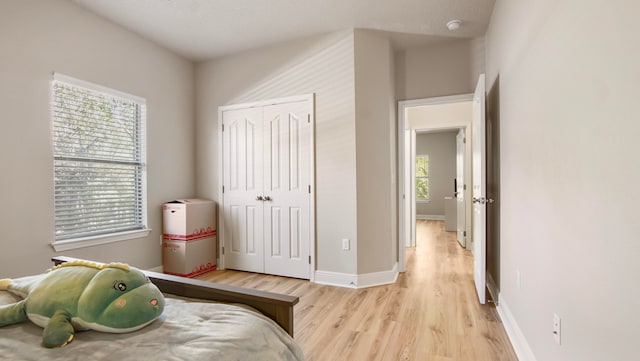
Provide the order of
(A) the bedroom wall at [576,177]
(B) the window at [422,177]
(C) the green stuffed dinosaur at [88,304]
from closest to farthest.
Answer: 1. (A) the bedroom wall at [576,177]
2. (C) the green stuffed dinosaur at [88,304]
3. (B) the window at [422,177]

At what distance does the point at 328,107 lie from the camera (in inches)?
133

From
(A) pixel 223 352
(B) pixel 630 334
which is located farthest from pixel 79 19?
(B) pixel 630 334

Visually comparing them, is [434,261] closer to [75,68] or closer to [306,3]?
[306,3]

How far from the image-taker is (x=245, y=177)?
3.88 meters

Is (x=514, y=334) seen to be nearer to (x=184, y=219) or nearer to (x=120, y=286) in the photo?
(x=120, y=286)

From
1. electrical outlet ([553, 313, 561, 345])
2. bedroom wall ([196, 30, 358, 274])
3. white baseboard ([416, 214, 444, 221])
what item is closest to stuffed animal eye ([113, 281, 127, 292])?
electrical outlet ([553, 313, 561, 345])

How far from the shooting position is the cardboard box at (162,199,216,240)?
3574 mm

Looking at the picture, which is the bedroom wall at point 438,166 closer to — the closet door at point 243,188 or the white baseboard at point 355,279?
the white baseboard at point 355,279

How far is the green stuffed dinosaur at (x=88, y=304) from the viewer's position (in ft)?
3.42

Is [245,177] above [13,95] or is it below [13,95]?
below

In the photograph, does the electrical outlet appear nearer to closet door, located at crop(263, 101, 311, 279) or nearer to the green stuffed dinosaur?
the green stuffed dinosaur

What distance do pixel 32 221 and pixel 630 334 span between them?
141 inches

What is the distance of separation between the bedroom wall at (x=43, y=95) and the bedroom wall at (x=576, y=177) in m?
3.53

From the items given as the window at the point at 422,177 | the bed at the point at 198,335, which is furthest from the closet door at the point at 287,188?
the window at the point at 422,177
